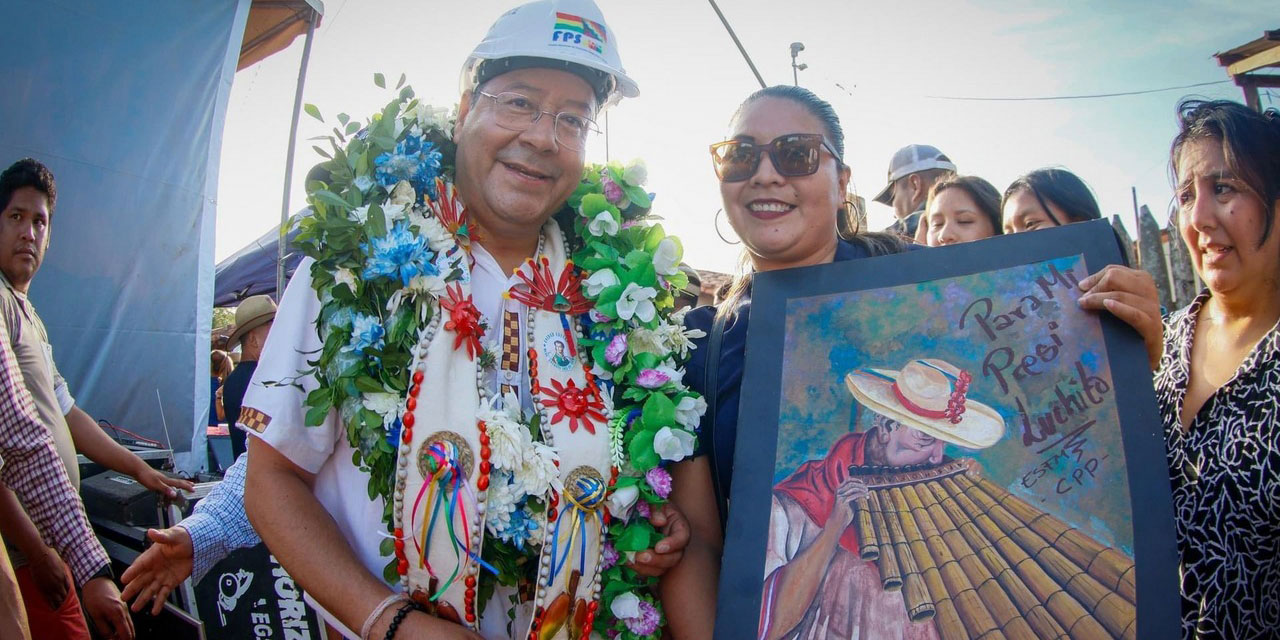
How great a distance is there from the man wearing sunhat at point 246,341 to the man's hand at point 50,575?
271cm

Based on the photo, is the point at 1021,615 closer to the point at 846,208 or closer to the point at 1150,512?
the point at 1150,512

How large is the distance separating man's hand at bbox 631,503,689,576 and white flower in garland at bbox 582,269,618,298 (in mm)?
655

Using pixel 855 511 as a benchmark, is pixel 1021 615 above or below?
below

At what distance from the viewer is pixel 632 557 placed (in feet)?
6.17

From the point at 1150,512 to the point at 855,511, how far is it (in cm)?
55

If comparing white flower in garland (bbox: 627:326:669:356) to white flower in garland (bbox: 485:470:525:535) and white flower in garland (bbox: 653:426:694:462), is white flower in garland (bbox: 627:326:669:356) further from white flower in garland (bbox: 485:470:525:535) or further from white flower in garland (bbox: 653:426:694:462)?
white flower in garland (bbox: 485:470:525:535)

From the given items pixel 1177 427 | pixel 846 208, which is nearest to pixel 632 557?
pixel 846 208

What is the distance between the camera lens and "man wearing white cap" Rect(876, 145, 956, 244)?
→ 17.0 ft

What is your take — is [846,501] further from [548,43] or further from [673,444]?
[548,43]

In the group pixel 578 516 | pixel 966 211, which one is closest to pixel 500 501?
pixel 578 516

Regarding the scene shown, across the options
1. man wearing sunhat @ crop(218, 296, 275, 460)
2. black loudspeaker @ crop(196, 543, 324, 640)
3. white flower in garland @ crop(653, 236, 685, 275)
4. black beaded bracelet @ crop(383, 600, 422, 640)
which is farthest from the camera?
man wearing sunhat @ crop(218, 296, 275, 460)

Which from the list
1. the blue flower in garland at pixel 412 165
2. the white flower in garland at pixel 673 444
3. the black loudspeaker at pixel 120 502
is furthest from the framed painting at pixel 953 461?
the black loudspeaker at pixel 120 502

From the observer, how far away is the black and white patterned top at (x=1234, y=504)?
5.59 feet

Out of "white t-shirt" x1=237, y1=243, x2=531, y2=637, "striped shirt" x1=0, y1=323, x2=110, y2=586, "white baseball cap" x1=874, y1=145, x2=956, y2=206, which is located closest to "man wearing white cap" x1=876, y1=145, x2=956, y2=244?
"white baseball cap" x1=874, y1=145, x2=956, y2=206
